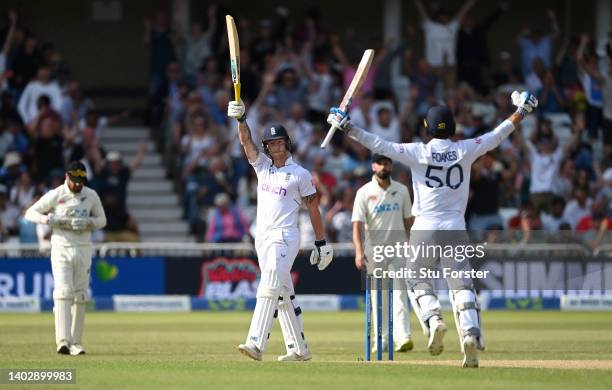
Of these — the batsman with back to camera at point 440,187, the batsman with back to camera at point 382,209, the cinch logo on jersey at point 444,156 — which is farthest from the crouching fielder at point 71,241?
the cinch logo on jersey at point 444,156

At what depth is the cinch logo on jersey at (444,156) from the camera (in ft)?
35.1

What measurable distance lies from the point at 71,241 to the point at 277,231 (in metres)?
3.00

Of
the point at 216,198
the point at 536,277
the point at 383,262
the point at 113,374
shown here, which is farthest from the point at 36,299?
the point at 113,374

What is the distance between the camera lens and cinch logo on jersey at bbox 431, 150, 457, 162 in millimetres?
10695

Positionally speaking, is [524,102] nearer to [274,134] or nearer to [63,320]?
[274,134]

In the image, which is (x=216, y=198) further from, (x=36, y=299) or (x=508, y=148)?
(x=508, y=148)

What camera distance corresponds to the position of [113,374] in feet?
33.1

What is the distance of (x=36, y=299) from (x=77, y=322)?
731 cm

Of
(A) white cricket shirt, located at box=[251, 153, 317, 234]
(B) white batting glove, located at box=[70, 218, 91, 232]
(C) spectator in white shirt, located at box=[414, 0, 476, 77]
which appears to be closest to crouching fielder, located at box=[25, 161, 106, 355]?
(B) white batting glove, located at box=[70, 218, 91, 232]

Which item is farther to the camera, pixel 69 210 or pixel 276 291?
pixel 69 210

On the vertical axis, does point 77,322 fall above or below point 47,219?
below

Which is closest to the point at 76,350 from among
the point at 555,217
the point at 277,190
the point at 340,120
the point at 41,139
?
the point at 277,190

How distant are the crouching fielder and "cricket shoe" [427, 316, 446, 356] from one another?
3.80 m

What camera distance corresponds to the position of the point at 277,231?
11047 mm
